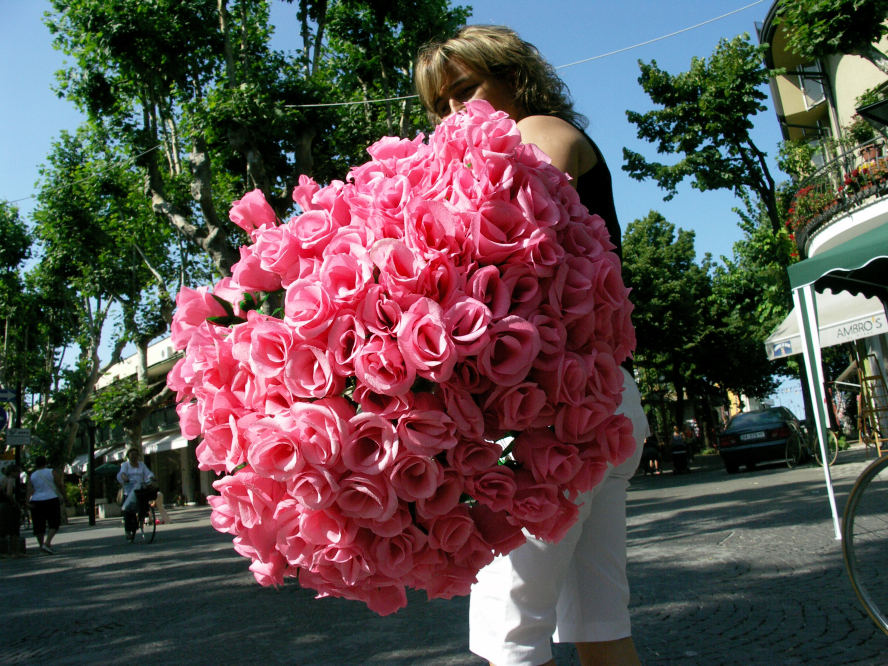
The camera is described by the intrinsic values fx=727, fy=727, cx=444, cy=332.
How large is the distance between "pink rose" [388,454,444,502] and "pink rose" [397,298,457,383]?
5.7 inches

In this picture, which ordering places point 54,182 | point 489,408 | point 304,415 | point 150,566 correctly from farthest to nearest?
point 54,182 → point 150,566 → point 489,408 → point 304,415

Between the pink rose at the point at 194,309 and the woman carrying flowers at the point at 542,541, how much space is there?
2.67ft

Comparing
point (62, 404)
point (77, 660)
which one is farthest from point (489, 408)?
point (62, 404)

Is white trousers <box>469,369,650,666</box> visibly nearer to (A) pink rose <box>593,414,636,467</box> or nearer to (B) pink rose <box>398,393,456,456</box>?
(A) pink rose <box>593,414,636,467</box>

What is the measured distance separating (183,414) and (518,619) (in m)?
0.92

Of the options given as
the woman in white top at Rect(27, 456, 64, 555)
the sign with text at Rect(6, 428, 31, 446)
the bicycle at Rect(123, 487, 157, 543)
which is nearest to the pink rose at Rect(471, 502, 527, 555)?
the bicycle at Rect(123, 487, 157, 543)

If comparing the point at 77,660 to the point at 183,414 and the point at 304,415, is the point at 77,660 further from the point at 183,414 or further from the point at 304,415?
the point at 304,415

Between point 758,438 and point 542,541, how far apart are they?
17.6m

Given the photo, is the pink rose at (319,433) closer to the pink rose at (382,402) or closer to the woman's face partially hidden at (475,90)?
the pink rose at (382,402)

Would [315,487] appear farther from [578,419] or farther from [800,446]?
[800,446]

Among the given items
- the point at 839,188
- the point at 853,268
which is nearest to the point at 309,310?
the point at 853,268

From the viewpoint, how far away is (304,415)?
122 cm

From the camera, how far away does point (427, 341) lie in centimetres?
123

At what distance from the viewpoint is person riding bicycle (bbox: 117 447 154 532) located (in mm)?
14484
